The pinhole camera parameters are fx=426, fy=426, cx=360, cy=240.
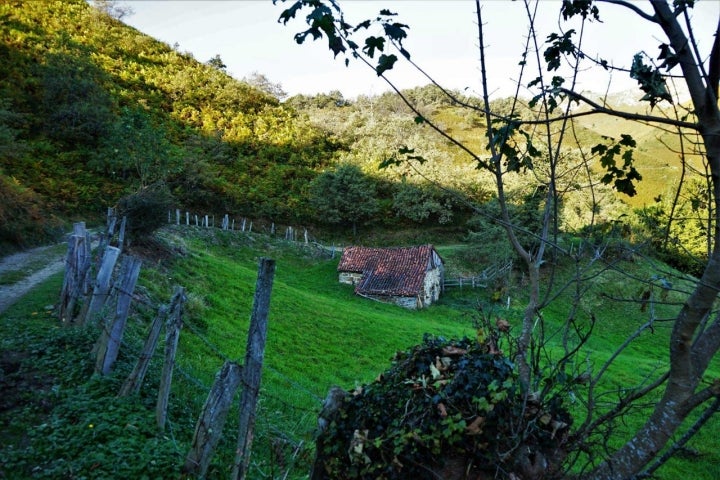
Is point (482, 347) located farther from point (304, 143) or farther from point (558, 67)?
point (304, 143)

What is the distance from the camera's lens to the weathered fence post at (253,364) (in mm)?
3951

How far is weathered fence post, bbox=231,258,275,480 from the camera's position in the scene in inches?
156

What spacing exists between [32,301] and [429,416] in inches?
427

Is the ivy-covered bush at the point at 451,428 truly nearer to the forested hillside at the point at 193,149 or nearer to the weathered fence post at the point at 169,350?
the weathered fence post at the point at 169,350

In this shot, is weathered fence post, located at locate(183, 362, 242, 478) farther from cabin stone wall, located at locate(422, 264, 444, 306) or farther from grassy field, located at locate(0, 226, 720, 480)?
cabin stone wall, located at locate(422, 264, 444, 306)

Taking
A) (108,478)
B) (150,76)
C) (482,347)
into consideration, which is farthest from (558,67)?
(150,76)

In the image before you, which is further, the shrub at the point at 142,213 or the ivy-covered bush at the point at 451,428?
the shrub at the point at 142,213

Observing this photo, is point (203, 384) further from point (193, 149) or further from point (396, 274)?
point (193, 149)

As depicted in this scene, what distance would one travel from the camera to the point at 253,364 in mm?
4035

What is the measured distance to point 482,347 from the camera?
3.27m

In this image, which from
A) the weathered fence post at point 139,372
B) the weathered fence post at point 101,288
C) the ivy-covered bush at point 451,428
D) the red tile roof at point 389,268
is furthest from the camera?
the red tile roof at point 389,268

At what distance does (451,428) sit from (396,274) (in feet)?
77.8

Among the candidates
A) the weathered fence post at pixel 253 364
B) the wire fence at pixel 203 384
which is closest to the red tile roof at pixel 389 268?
the wire fence at pixel 203 384

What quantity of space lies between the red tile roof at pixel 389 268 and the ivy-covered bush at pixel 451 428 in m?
21.7
